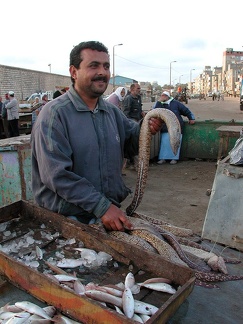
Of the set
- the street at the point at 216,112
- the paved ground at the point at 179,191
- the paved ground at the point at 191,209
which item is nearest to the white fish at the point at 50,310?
the paved ground at the point at 191,209

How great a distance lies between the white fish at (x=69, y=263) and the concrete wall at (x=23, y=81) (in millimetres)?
27848

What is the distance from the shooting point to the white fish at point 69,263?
2.24m

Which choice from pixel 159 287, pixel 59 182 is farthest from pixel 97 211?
pixel 159 287

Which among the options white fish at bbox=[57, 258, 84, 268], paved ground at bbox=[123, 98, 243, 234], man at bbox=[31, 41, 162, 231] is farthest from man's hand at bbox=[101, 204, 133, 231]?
paved ground at bbox=[123, 98, 243, 234]

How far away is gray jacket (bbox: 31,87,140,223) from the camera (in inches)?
101

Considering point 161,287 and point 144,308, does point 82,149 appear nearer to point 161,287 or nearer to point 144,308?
point 161,287

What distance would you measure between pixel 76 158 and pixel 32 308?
1241 mm

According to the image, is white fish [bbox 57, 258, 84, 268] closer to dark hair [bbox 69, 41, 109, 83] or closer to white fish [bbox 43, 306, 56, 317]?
white fish [bbox 43, 306, 56, 317]

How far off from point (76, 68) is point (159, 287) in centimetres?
185

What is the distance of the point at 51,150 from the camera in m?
2.56

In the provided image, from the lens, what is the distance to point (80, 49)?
2.81m

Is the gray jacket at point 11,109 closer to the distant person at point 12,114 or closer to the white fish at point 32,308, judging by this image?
the distant person at point 12,114

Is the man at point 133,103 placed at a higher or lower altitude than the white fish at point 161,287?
higher

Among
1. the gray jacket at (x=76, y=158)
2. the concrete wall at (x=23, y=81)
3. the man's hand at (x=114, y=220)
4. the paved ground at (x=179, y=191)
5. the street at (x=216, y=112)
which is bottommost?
the paved ground at (x=179, y=191)
